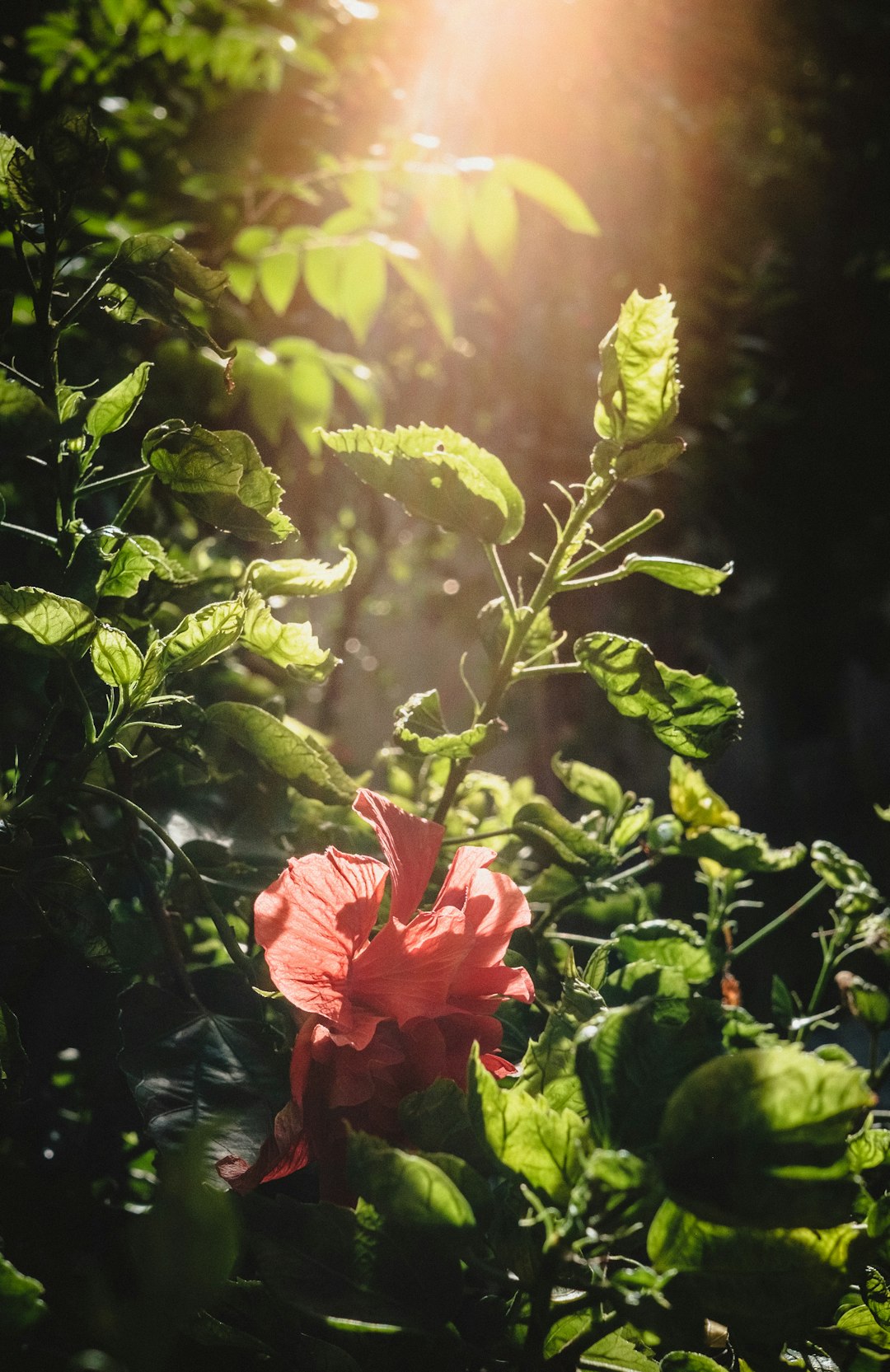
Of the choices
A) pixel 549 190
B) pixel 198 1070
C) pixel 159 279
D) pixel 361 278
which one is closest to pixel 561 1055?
pixel 198 1070

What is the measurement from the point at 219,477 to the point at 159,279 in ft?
0.34

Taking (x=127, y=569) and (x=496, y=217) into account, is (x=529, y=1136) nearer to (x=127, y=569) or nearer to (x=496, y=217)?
(x=127, y=569)

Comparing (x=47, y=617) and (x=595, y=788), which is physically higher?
(x=47, y=617)

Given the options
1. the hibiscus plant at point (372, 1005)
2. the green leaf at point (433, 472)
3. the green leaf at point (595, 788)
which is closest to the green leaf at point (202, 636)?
the hibiscus plant at point (372, 1005)

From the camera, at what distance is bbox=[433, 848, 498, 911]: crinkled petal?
0.40 m

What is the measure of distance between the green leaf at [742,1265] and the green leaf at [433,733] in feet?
0.70

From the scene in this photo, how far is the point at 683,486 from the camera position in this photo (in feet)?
7.62

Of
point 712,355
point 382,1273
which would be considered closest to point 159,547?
point 382,1273

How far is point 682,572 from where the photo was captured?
43cm

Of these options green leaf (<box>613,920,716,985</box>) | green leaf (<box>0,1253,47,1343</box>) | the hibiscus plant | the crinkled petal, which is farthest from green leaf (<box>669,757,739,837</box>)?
green leaf (<box>0,1253,47,1343</box>)

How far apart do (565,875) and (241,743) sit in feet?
0.68

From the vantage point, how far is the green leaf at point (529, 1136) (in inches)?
12.0

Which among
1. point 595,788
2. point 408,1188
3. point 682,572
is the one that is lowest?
point 595,788

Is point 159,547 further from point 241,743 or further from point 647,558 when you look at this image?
point 647,558
